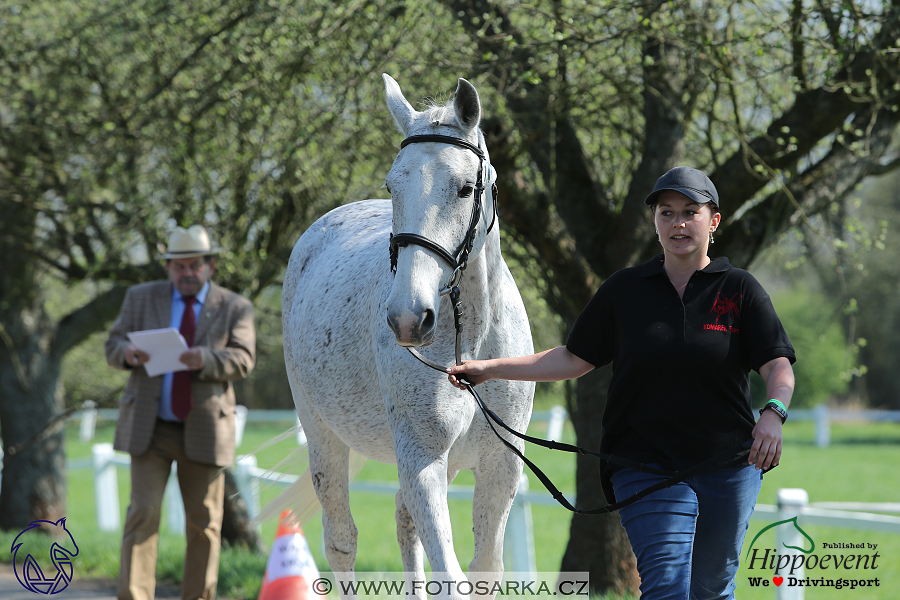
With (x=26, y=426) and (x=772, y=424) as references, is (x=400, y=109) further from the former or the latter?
(x=26, y=426)

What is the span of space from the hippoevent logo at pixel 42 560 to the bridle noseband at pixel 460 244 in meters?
3.89

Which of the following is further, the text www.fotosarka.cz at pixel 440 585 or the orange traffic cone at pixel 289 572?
the orange traffic cone at pixel 289 572

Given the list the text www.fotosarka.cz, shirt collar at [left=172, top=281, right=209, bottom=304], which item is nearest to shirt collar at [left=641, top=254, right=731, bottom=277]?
the text www.fotosarka.cz

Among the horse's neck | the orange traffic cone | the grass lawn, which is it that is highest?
the horse's neck

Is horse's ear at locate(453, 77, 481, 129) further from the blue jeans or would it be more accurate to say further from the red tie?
the red tie

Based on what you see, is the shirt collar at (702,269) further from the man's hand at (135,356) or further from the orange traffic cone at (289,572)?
the man's hand at (135,356)

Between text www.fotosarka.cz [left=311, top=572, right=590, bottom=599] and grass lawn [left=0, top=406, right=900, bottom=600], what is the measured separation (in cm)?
106

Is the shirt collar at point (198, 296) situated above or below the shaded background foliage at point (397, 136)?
below

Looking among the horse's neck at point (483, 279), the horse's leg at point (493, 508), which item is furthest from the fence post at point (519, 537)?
the horse's neck at point (483, 279)

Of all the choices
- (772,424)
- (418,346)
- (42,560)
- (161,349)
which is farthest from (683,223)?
(42,560)

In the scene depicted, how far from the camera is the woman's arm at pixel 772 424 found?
7.91ft

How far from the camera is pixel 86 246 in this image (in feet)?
25.6

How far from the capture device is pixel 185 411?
15.9ft

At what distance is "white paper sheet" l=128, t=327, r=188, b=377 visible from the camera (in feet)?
15.5
